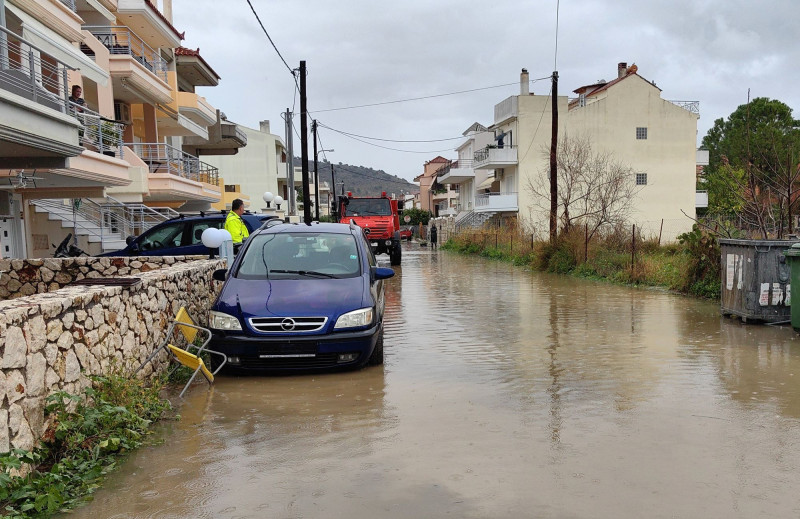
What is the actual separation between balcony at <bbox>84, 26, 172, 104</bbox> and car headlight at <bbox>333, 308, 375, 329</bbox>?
1674cm

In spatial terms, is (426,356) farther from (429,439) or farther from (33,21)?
(33,21)

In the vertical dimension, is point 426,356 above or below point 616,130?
below

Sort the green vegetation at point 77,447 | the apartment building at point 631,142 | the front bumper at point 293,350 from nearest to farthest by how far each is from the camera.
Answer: the green vegetation at point 77,447 < the front bumper at point 293,350 < the apartment building at point 631,142

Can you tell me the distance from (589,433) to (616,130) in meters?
43.7

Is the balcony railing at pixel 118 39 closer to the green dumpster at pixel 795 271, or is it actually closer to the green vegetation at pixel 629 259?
the green vegetation at pixel 629 259

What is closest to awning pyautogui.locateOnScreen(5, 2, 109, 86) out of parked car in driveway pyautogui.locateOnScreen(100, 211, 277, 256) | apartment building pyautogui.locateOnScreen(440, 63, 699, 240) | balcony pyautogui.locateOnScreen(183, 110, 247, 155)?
parked car in driveway pyautogui.locateOnScreen(100, 211, 277, 256)

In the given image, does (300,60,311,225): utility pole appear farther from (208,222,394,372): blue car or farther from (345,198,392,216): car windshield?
(208,222,394,372): blue car

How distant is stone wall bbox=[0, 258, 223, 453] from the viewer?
439cm

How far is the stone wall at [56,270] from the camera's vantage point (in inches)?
452

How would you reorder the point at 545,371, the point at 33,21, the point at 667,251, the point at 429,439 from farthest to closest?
1. the point at 667,251
2. the point at 33,21
3. the point at 545,371
4. the point at 429,439

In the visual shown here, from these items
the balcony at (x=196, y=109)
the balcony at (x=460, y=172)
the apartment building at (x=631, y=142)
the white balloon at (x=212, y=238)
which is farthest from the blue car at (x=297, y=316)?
the balcony at (x=460, y=172)

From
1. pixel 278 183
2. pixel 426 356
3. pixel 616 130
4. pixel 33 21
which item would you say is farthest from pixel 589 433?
pixel 278 183

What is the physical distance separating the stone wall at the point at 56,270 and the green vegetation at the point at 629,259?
9.89 metres

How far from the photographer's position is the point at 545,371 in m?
7.79
